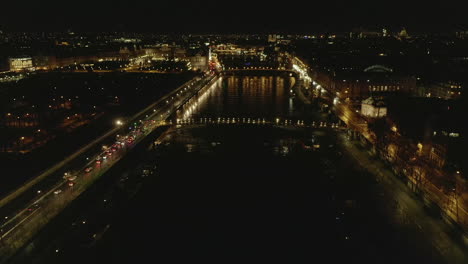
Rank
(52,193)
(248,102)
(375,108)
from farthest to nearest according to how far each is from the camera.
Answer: (248,102) → (375,108) → (52,193)

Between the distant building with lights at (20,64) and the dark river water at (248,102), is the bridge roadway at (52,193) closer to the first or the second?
the dark river water at (248,102)

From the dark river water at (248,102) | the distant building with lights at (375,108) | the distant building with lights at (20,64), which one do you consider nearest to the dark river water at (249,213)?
the distant building with lights at (375,108)

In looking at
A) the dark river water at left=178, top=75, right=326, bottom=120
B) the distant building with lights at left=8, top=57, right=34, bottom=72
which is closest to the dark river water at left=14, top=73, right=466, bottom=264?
the dark river water at left=178, top=75, right=326, bottom=120

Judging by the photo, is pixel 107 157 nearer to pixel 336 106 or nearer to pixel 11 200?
pixel 11 200

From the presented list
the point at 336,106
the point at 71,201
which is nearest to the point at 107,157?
the point at 71,201

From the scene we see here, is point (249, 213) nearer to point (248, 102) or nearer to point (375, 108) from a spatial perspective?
point (375, 108)

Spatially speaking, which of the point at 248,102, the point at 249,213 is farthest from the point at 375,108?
the point at 249,213
